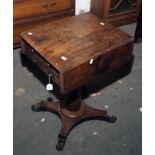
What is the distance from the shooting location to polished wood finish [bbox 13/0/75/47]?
88.8 inches

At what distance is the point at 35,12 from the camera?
7.68 feet

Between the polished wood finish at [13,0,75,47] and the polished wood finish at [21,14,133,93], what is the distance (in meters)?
0.72

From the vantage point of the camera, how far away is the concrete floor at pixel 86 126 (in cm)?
167

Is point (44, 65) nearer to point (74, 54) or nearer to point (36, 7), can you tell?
point (74, 54)

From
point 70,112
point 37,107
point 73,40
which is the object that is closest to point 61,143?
point 70,112

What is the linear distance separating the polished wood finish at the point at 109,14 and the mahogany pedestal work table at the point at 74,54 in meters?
0.96

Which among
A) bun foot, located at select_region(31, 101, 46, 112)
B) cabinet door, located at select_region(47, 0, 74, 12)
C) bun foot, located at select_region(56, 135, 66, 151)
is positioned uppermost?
cabinet door, located at select_region(47, 0, 74, 12)

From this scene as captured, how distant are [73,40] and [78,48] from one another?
0.09 meters

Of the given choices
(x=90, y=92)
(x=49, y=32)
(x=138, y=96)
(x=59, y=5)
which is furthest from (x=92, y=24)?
(x=59, y=5)

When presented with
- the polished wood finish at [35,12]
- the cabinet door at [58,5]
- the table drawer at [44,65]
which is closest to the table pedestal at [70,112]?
the table drawer at [44,65]

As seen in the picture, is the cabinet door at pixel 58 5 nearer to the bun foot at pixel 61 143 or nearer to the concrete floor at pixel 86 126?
the concrete floor at pixel 86 126

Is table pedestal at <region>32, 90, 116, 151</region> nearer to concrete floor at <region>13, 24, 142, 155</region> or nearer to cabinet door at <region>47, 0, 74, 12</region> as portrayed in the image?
concrete floor at <region>13, 24, 142, 155</region>

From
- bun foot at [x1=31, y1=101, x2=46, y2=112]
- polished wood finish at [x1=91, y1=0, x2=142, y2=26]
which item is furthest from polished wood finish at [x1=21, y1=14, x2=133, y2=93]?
polished wood finish at [x1=91, y1=0, x2=142, y2=26]

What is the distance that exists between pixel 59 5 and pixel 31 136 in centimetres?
128
